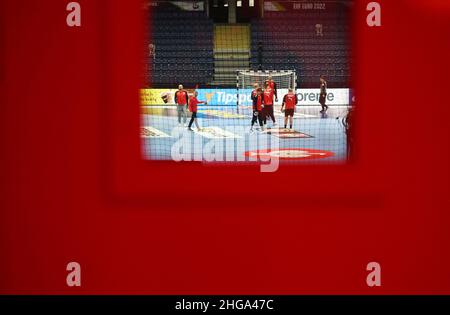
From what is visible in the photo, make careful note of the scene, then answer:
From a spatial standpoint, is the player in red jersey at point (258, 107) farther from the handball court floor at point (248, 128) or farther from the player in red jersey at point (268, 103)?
the handball court floor at point (248, 128)

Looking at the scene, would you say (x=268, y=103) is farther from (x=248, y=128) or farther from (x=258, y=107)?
(x=248, y=128)

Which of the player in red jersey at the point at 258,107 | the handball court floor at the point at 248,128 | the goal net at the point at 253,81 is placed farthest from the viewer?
the goal net at the point at 253,81

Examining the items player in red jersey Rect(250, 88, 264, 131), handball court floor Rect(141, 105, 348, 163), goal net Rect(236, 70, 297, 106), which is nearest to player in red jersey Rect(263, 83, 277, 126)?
player in red jersey Rect(250, 88, 264, 131)

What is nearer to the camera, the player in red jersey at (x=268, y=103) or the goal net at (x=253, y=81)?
the player in red jersey at (x=268, y=103)

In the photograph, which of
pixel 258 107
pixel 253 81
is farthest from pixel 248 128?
pixel 253 81

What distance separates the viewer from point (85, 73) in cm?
145

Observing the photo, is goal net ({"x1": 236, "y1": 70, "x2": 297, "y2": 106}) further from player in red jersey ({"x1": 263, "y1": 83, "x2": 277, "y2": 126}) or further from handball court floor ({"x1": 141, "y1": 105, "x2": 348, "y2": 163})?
player in red jersey ({"x1": 263, "y1": 83, "x2": 277, "y2": 126})

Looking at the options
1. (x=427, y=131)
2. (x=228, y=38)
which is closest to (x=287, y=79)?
(x=228, y=38)

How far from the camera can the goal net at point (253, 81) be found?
10461 millimetres

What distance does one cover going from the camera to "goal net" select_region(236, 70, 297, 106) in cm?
1046

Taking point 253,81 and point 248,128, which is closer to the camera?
point 248,128

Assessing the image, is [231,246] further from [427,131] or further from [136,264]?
[427,131]

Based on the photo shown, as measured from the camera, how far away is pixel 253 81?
35.4 ft

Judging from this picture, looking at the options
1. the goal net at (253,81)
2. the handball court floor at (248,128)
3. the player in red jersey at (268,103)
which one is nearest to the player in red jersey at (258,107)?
the player in red jersey at (268,103)
